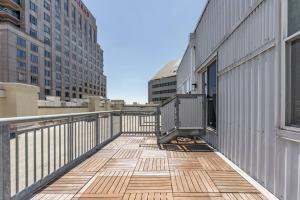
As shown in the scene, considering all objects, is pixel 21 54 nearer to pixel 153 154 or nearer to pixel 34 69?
pixel 34 69

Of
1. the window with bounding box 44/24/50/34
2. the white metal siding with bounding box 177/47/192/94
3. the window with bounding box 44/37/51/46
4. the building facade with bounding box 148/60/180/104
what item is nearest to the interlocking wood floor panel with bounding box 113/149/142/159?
the white metal siding with bounding box 177/47/192/94

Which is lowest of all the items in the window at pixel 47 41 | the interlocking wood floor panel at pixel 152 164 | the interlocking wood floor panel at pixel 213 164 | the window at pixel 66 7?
the interlocking wood floor panel at pixel 152 164

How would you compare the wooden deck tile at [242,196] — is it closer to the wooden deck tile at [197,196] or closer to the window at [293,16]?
the wooden deck tile at [197,196]

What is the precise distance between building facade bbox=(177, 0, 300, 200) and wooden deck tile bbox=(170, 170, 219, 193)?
2.52ft

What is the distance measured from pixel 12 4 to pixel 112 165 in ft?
180

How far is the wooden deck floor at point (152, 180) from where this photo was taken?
12.1 feet

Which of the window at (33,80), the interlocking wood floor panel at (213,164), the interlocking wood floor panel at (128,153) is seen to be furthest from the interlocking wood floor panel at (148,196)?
the window at (33,80)

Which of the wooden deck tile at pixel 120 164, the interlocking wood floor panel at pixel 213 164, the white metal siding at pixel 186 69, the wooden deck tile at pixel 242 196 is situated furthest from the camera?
the white metal siding at pixel 186 69

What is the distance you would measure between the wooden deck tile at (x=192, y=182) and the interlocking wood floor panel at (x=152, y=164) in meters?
0.42

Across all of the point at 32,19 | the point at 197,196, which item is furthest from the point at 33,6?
the point at 197,196

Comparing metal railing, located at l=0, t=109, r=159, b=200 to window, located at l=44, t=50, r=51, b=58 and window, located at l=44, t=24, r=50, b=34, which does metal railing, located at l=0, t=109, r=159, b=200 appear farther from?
window, located at l=44, t=24, r=50, b=34

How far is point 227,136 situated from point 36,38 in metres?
58.2

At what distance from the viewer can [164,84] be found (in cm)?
8594

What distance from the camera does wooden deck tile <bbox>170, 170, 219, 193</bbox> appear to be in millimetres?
3908
